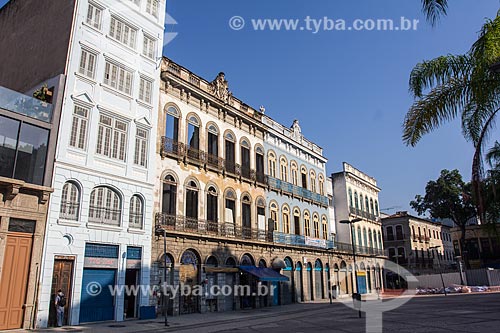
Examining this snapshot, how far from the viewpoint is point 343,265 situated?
1570 inches

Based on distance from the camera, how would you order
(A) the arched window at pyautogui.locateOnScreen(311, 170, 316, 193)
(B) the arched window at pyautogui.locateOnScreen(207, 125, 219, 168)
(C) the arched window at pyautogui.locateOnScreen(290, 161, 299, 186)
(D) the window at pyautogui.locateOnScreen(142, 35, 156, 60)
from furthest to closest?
(A) the arched window at pyautogui.locateOnScreen(311, 170, 316, 193) < (C) the arched window at pyautogui.locateOnScreen(290, 161, 299, 186) < (B) the arched window at pyautogui.locateOnScreen(207, 125, 219, 168) < (D) the window at pyautogui.locateOnScreen(142, 35, 156, 60)

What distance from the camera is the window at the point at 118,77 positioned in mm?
20511

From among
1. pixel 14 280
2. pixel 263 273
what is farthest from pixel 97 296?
pixel 263 273

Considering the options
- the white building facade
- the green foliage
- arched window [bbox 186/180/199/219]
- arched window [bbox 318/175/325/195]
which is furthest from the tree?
the white building facade

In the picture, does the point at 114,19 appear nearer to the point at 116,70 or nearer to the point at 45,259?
the point at 116,70

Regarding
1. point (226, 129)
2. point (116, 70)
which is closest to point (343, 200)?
point (226, 129)

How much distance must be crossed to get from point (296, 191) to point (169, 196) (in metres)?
14.7

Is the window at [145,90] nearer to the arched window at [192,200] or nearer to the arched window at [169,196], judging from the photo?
the arched window at [169,196]

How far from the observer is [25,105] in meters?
16.8

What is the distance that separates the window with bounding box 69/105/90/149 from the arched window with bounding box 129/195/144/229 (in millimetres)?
3727

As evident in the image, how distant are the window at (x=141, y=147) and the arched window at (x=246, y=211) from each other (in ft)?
29.1

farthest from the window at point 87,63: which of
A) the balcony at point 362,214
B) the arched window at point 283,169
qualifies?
the balcony at point 362,214

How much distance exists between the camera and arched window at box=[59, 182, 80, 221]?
17.5 meters

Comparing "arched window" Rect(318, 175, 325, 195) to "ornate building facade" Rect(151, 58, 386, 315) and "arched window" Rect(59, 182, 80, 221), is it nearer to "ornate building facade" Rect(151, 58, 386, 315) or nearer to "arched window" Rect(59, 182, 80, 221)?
"ornate building facade" Rect(151, 58, 386, 315)
